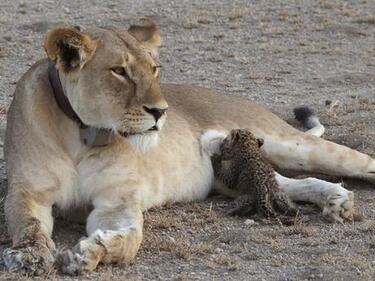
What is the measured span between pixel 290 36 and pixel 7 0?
348cm

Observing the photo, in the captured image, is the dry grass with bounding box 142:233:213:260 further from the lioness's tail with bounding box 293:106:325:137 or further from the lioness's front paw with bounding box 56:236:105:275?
the lioness's tail with bounding box 293:106:325:137

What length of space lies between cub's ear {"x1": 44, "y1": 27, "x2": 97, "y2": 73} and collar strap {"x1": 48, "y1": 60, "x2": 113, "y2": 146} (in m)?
0.16

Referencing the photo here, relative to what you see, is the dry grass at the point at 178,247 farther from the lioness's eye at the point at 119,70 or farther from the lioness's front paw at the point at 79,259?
the lioness's eye at the point at 119,70

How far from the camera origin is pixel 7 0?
1194 centimetres

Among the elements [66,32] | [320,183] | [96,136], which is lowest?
[320,183]

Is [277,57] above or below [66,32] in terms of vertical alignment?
below

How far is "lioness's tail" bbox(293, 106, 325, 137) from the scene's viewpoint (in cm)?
611

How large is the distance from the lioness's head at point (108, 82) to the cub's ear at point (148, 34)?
17.5 inches

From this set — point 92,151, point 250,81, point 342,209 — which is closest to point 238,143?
point 342,209

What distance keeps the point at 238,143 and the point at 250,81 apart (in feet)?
10.9

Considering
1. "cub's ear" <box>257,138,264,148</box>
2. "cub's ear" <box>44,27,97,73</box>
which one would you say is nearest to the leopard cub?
"cub's ear" <box>257,138,264,148</box>

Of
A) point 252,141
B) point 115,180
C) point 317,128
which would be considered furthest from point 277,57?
point 115,180

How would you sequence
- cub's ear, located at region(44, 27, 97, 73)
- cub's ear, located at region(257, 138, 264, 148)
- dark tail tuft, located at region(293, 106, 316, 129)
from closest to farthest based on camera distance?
cub's ear, located at region(44, 27, 97, 73) < cub's ear, located at region(257, 138, 264, 148) < dark tail tuft, located at region(293, 106, 316, 129)

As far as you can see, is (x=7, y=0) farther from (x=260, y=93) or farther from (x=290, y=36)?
(x=260, y=93)
